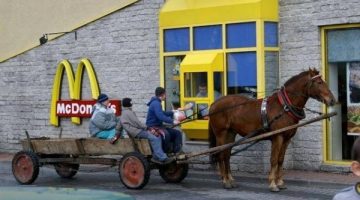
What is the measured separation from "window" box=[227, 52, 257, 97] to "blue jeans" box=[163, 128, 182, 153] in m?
2.26

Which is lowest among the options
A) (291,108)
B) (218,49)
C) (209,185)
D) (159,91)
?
(209,185)

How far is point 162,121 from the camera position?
40.3 ft

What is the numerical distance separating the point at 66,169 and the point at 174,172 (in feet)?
7.99

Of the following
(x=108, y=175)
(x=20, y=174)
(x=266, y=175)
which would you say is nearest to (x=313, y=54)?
(x=266, y=175)

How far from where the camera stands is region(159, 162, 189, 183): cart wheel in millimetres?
12820

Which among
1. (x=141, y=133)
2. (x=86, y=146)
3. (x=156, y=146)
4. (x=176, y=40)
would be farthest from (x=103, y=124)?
(x=176, y=40)

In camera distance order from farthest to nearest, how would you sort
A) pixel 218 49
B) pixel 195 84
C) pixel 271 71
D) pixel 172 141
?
pixel 195 84 < pixel 218 49 < pixel 271 71 < pixel 172 141

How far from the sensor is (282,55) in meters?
14.3

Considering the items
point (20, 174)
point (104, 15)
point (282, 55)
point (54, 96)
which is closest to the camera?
point (20, 174)

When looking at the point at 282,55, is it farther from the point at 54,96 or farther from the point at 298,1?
the point at 54,96

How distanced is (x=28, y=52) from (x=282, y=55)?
7.69m

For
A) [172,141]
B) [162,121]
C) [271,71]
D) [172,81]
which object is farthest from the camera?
[172,81]

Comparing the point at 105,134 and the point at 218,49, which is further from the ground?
the point at 218,49

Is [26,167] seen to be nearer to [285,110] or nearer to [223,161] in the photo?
[223,161]
